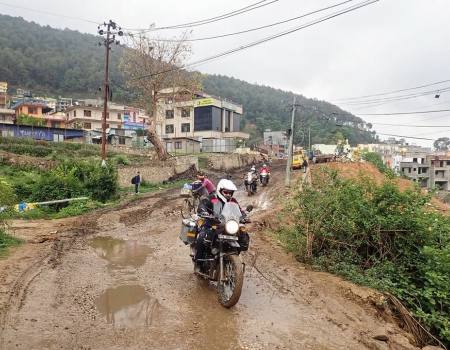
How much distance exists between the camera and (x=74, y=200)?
55.8 feet

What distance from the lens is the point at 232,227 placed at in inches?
227

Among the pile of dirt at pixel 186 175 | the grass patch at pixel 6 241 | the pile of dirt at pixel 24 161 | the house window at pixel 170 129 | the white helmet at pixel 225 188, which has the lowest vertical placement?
the grass patch at pixel 6 241

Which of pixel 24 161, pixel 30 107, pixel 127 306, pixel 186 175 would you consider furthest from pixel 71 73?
pixel 127 306

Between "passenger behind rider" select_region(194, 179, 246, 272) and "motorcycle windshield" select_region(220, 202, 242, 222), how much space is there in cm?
20

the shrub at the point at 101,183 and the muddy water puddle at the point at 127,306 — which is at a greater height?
the shrub at the point at 101,183

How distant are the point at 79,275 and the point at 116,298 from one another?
1.55 metres

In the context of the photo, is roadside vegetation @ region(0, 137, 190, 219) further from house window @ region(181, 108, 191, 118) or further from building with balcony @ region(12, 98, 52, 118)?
building with balcony @ region(12, 98, 52, 118)

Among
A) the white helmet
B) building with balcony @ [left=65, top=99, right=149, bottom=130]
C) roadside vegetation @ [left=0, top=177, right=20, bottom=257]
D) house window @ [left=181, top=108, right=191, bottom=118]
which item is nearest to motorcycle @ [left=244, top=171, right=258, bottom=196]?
roadside vegetation @ [left=0, top=177, right=20, bottom=257]

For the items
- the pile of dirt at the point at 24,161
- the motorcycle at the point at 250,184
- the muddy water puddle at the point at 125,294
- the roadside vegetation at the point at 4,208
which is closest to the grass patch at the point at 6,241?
the roadside vegetation at the point at 4,208

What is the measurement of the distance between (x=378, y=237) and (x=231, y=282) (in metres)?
4.40

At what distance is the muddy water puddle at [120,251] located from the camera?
8461 mm

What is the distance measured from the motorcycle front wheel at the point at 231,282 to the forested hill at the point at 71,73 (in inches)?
2833

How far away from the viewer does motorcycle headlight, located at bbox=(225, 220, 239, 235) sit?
5744 mm

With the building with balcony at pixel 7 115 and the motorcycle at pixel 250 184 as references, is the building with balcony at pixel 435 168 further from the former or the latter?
the building with balcony at pixel 7 115
